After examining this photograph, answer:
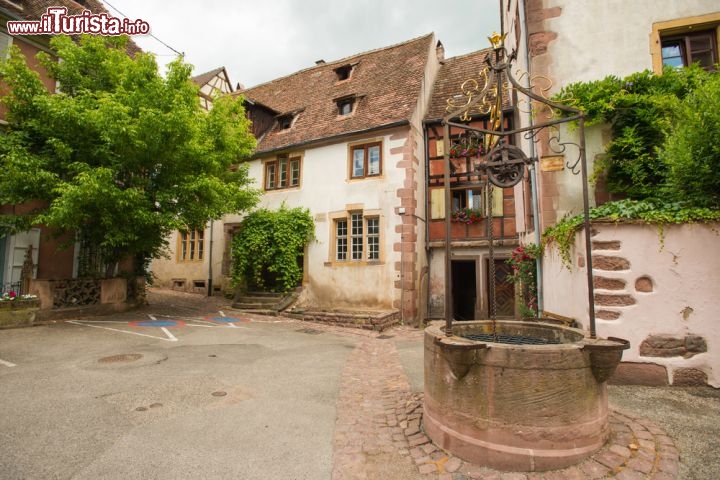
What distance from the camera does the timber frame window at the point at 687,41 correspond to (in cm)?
706

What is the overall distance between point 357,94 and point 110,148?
8.70 m

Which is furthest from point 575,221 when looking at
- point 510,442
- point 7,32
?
point 7,32

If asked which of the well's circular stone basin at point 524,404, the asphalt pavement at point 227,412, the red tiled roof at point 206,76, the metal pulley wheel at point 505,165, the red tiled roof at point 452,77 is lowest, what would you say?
the asphalt pavement at point 227,412

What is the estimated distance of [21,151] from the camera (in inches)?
373

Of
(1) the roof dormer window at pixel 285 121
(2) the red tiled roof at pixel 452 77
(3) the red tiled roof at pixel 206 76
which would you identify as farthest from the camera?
(3) the red tiled roof at pixel 206 76

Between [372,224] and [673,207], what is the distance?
8.91 m

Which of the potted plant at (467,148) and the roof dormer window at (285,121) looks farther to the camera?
the roof dormer window at (285,121)

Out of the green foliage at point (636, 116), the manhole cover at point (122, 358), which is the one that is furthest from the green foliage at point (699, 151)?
the manhole cover at point (122, 358)

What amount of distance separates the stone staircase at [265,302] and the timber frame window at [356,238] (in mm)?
2137

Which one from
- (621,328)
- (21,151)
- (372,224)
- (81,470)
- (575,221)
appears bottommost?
(81,470)

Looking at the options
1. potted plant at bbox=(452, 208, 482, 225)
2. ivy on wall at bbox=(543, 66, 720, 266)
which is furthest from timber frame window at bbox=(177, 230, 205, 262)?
ivy on wall at bbox=(543, 66, 720, 266)

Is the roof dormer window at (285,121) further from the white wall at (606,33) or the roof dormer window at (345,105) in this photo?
the white wall at (606,33)

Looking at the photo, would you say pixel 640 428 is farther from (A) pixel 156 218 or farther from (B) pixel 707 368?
(A) pixel 156 218

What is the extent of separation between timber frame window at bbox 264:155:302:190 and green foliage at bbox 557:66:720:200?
10.1 meters
